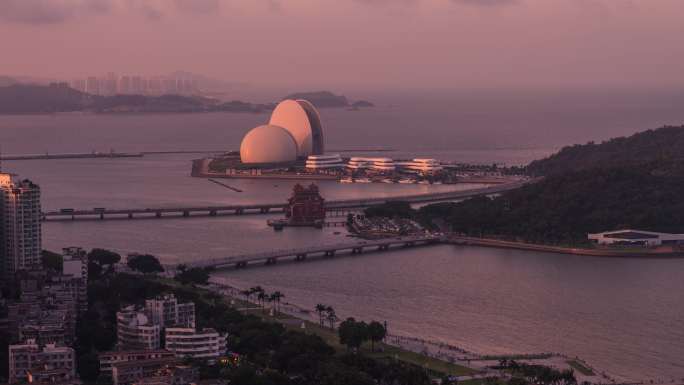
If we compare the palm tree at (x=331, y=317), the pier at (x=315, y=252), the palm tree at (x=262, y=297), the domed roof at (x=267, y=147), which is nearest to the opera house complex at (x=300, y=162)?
the domed roof at (x=267, y=147)

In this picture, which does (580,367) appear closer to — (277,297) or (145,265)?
(277,297)

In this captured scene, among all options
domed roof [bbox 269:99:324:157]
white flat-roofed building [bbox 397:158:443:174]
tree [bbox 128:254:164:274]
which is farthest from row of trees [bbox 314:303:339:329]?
domed roof [bbox 269:99:324:157]

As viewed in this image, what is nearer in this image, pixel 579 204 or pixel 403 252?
pixel 403 252

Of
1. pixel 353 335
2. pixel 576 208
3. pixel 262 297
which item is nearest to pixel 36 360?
pixel 353 335

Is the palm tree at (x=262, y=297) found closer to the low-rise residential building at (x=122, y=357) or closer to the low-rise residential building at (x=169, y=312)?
Answer: the low-rise residential building at (x=169, y=312)

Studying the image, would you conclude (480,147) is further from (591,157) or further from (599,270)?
(599,270)

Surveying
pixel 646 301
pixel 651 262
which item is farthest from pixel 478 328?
pixel 651 262

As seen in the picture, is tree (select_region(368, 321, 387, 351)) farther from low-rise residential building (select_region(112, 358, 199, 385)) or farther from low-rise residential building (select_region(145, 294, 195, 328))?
low-rise residential building (select_region(112, 358, 199, 385))
